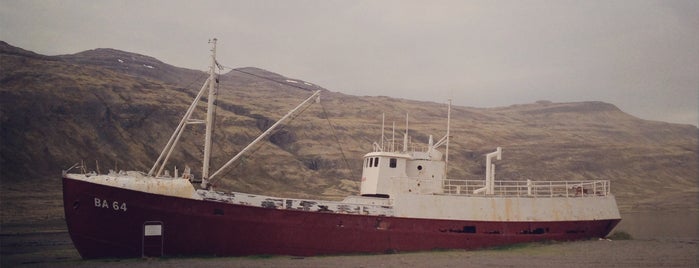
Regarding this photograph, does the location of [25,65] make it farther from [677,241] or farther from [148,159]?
[677,241]

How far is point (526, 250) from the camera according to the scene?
84.7ft

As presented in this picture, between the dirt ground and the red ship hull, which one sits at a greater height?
the red ship hull

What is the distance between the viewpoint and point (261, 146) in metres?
74.8

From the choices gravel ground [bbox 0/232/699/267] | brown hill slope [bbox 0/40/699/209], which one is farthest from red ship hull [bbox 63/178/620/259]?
brown hill slope [bbox 0/40/699/209]

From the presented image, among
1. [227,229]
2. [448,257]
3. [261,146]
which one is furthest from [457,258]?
[261,146]

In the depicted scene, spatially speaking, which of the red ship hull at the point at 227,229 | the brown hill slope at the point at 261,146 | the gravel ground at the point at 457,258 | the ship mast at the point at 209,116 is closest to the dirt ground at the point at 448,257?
the gravel ground at the point at 457,258

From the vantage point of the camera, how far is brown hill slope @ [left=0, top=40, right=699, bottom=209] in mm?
62219

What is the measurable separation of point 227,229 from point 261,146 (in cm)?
5246

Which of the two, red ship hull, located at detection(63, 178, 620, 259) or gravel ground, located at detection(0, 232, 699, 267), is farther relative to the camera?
red ship hull, located at detection(63, 178, 620, 259)

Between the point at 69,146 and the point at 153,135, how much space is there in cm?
1203

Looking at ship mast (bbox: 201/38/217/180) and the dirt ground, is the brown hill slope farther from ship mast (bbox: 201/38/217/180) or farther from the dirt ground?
the dirt ground

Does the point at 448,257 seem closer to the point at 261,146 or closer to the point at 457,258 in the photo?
the point at 457,258

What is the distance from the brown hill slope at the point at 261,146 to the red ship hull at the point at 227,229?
60.8 ft

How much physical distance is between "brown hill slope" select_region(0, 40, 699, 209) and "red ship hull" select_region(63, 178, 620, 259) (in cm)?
1853
